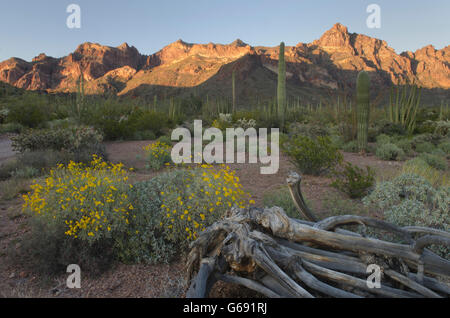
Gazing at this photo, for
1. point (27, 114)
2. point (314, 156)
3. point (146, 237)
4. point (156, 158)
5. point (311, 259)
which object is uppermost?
point (27, 114)

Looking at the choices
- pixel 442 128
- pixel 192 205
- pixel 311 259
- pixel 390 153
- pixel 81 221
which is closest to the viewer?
pixel 311 259

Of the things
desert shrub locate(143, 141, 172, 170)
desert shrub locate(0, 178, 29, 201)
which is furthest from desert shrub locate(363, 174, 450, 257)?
desert shrub locate(0, 178, 29, 201)

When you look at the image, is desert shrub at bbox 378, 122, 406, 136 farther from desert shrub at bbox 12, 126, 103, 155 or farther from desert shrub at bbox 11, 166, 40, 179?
desert shrub at bbox 11, 166, 40, 179

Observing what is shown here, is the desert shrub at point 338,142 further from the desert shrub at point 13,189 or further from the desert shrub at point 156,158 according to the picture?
the desert shrub at point 13,189

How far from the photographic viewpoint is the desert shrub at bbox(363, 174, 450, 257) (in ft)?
11.0

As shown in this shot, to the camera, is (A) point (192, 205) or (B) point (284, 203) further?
(B) point (284, 203)

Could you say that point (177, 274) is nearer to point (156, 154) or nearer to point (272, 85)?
point (156, 154)

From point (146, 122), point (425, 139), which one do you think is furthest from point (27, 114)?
point (425, 139)

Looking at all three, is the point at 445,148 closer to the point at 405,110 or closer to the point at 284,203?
the point at 405,110

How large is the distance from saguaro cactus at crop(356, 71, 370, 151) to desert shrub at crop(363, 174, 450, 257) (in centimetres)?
581

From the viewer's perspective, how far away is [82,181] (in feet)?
13.1

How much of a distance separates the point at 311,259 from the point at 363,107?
9.26 metres

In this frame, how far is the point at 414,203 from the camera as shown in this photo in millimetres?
3557
